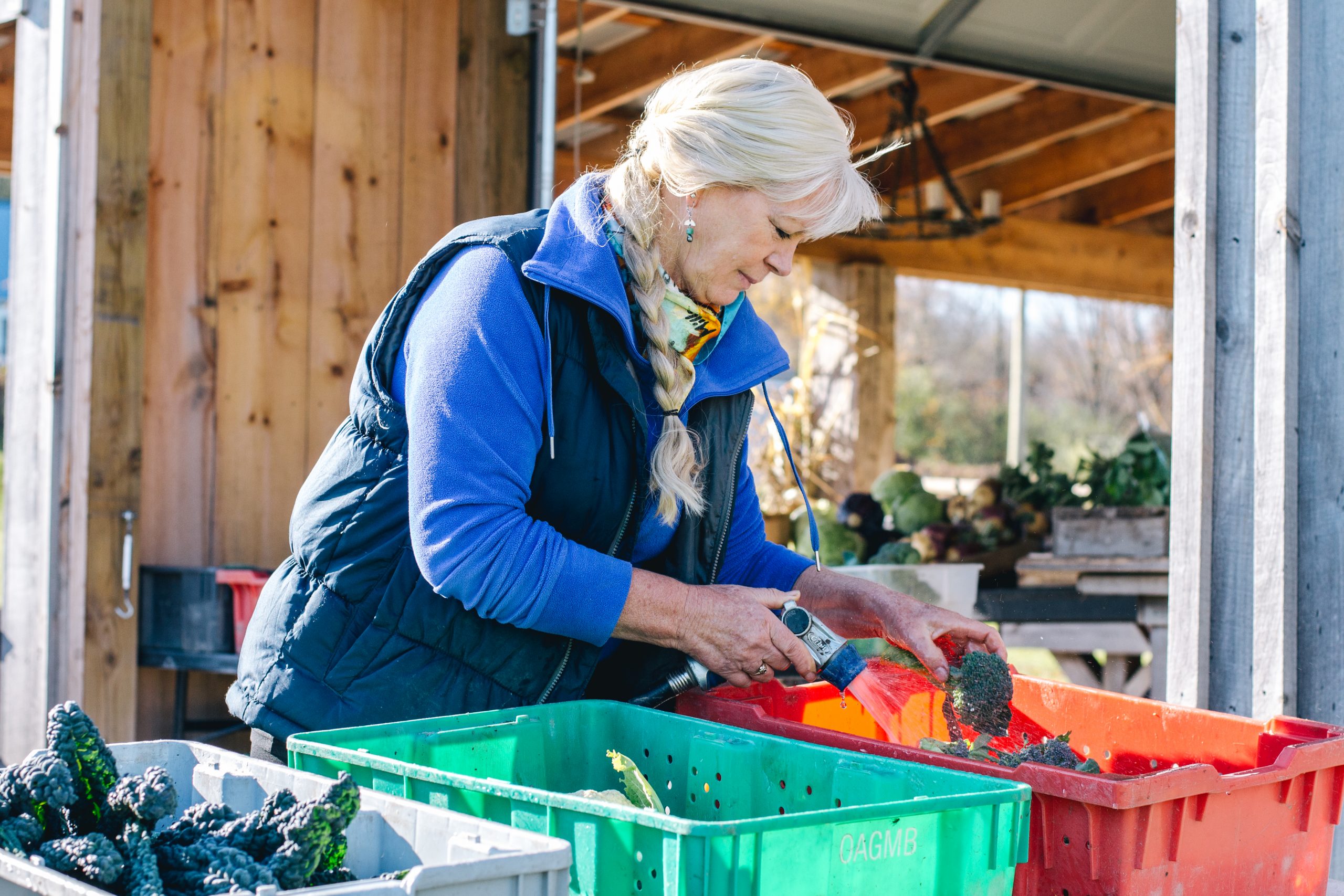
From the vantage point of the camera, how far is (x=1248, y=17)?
2271 millimetres

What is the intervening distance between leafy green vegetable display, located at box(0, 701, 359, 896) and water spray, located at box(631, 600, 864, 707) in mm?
696

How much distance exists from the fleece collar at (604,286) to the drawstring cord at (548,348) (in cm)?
2

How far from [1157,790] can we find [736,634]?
1.85 feet

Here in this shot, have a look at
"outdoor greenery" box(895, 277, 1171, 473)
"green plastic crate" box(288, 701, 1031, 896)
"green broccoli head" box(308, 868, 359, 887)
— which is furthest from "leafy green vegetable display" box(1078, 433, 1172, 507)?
"outdoor greenery" box(895, 277, 1171, 473)

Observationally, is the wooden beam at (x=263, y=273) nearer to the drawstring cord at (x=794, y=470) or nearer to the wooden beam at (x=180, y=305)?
the wooden beam at (x=180, y=305)

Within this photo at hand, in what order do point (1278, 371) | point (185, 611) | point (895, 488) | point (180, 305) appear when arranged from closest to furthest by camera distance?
point (1278, 371) < point (185, 611) < point (180, 305) < point (895, 488)

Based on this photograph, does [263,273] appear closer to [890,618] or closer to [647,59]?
[890,618]

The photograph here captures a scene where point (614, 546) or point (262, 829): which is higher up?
point (614, 546)

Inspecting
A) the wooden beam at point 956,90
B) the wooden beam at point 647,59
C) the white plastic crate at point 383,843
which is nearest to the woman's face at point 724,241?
the white plastic crate at point 383,843

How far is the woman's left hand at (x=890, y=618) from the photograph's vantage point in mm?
1874

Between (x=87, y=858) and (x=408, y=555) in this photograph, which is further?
(x=408, y=555)

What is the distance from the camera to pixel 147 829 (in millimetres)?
1090

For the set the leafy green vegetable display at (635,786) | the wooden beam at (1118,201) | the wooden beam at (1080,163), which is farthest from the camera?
the wooden beam at (1118,201)

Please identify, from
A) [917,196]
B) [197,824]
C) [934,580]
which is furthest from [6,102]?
[197,824]
